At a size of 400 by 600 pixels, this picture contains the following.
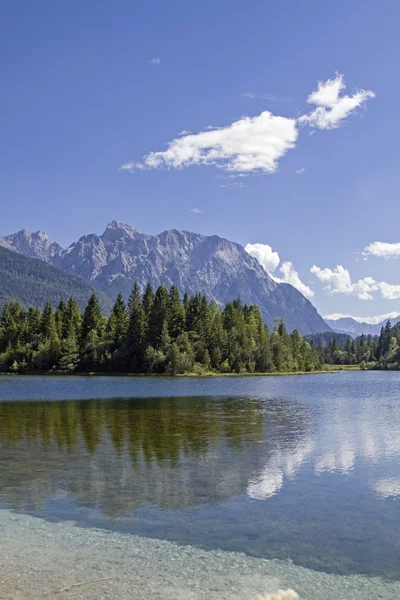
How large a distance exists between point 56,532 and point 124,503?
170 inches

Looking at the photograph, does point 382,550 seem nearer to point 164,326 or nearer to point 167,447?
point 167,447

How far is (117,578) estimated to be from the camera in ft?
47.9

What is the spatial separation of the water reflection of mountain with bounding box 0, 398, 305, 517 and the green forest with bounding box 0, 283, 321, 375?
296ft

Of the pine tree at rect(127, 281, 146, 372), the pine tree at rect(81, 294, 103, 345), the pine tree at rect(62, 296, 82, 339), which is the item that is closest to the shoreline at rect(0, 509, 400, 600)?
the pine tree at rect(127, 281, 146, 372)

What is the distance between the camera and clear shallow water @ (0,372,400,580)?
59.4 feet

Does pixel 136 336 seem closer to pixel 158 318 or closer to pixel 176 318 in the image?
pixel 158 318

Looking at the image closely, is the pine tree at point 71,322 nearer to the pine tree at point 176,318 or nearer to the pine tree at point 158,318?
the pine tree at point 158,318

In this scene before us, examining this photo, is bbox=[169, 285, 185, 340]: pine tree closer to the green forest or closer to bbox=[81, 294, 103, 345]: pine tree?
the green forest

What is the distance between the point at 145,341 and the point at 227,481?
131 meters

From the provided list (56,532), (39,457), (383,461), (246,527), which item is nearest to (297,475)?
(383,461)

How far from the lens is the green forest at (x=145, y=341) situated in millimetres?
151750

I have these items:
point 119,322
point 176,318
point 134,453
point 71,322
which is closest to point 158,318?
point 176,318

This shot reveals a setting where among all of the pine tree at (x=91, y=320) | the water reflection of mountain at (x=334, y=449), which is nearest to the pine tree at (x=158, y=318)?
the pine tree at (x=91, y=320)

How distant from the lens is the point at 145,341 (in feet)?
509
